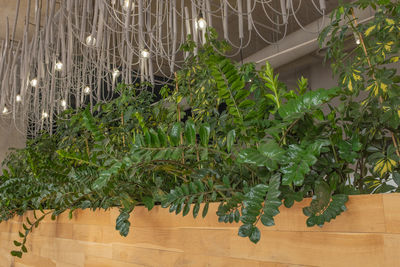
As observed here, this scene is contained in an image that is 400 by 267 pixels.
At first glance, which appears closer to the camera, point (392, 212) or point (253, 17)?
point (392, 212)

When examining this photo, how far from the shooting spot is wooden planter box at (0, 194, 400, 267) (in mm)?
645

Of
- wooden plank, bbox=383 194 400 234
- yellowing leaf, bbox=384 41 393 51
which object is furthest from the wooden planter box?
yellowing leaf, bbox=384 41 393 51

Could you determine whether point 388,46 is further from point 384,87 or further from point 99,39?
point 99,39

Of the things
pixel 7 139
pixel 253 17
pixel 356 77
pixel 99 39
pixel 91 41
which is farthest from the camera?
pixel 7 139

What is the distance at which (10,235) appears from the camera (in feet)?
7.02

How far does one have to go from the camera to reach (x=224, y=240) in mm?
899

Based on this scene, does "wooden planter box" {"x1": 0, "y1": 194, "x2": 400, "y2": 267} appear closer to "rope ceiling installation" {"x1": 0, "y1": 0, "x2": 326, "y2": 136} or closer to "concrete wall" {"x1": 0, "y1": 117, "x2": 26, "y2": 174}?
"rope ceiling installation" {"x1": 0, "y1": 0, "x2": 326, "y2": 136}

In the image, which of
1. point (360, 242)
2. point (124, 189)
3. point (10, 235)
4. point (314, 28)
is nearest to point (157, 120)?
point (124, 189)

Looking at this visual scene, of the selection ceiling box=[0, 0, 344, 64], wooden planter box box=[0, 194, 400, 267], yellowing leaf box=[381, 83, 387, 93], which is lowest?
wooden planter box box=[0, 194, 400, 267]

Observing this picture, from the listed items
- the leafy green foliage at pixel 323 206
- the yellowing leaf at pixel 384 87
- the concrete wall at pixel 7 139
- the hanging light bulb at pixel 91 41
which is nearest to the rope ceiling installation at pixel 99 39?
the hanging light bulb at pixel 91 41

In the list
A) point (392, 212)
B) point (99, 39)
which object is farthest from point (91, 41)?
point (392, 212)

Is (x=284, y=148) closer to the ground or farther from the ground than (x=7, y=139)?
closer to the ground

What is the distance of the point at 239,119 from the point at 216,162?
0.22 meters

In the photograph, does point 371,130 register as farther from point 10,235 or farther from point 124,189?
point 10,235
